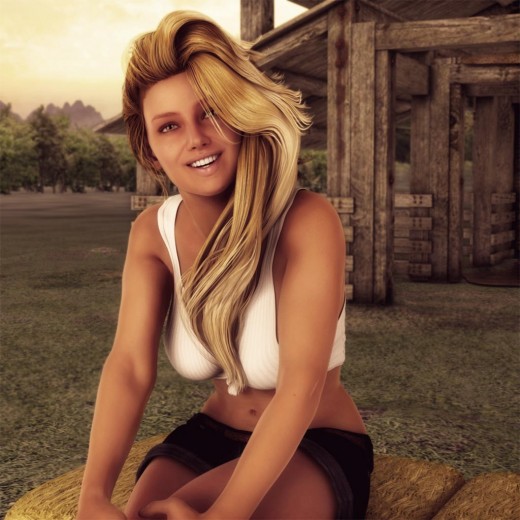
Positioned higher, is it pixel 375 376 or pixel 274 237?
pixel 274 237

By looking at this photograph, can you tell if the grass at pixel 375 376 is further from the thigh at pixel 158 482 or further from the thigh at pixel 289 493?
the thigh at pixel 289 493

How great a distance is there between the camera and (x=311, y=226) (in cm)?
184

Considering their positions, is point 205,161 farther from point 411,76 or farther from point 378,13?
point 411,76

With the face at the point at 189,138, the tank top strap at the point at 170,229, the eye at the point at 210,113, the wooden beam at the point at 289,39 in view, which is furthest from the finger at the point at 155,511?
the wooden beam at the point at 289,39

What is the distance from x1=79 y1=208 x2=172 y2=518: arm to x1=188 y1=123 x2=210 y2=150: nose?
33cm

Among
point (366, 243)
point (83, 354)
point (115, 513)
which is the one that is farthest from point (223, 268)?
point (366, 243)

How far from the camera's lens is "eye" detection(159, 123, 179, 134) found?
1.89 metres

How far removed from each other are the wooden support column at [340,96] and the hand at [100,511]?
21.8 feet

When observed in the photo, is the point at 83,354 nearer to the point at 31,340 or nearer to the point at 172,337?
the point at 31,340

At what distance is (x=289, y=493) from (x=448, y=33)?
6.99 metres

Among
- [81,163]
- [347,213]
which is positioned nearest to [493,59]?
[347,213]

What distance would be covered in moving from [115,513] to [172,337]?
0.46 m

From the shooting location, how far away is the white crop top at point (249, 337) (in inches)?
73.7

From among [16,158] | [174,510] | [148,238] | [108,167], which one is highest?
[16,158]
